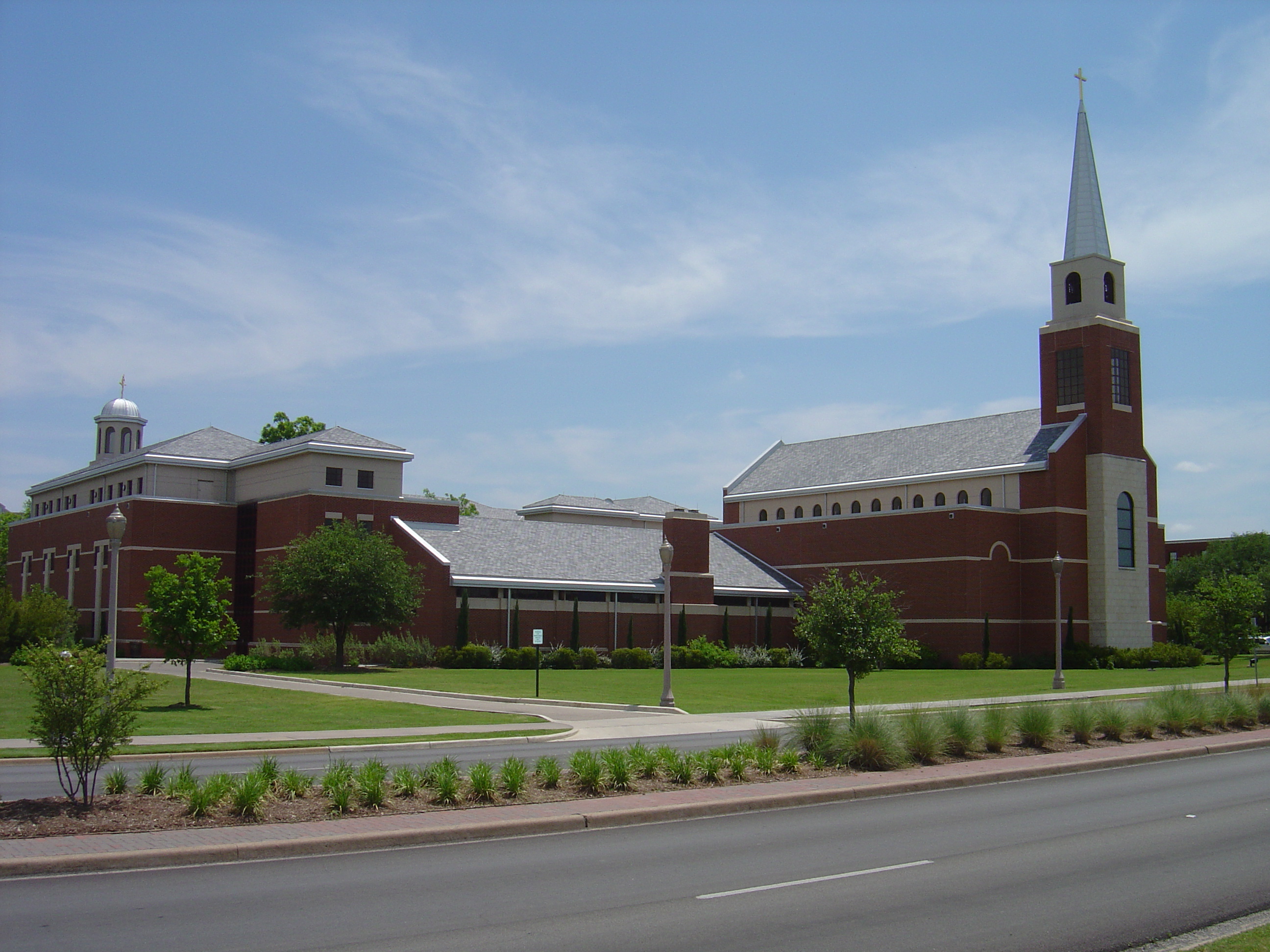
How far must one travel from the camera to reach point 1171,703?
22734mm

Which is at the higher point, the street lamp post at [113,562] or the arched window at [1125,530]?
the arched window at [1125,530]

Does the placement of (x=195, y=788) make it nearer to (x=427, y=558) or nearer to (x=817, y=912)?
(x=817, y=912)

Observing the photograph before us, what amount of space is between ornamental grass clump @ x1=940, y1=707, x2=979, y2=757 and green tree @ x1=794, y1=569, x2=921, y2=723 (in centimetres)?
222

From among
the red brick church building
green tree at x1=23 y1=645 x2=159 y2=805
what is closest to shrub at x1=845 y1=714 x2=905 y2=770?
green tree at x1=23 y1=645 x2=159 y2=805

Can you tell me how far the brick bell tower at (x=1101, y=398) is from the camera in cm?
6025

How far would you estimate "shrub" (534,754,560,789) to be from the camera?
559 inches

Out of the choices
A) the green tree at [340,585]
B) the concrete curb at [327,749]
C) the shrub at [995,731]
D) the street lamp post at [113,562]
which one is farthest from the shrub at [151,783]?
the green tree at [340,585]

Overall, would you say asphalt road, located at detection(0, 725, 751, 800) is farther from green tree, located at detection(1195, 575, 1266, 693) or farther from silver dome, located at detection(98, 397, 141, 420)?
silver dome, located at detection(98, 397, 141, 420)

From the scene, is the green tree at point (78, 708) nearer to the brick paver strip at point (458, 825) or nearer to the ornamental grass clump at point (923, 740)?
the brick paver strip at point (458, 825)

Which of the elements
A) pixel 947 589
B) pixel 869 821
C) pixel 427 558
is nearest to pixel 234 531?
pixel 427 558

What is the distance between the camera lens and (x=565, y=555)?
61125 mm

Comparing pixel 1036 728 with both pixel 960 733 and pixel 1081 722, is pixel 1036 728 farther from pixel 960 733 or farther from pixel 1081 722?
pixel 960 733

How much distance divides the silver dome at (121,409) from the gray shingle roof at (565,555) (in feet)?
117

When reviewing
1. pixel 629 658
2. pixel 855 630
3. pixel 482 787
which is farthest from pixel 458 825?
pixel 629 658
